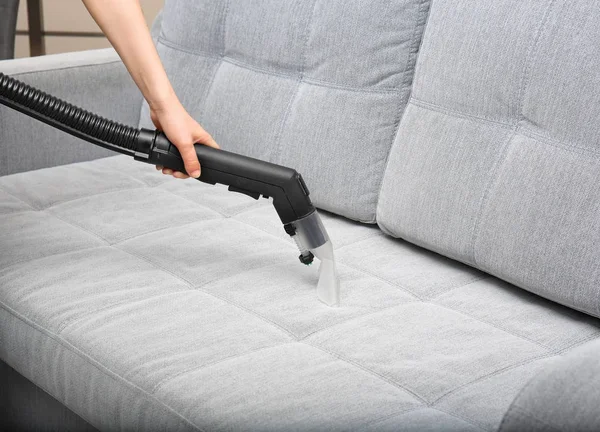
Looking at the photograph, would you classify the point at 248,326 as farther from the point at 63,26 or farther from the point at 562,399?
the point at 63,26

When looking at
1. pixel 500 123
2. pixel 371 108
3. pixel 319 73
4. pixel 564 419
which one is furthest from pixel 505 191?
pixel 564 419

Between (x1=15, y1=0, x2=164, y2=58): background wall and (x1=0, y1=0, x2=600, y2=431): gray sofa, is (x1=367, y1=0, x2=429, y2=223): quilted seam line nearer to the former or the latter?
(x1=0, y1=0, x2=600, y2=431): gray sofa

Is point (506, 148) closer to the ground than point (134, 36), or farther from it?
closer to the ground

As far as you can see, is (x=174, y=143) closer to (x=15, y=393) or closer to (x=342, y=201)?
(x=342, y=201)

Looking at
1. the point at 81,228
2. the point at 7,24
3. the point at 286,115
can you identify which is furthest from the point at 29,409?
the point at 7,24

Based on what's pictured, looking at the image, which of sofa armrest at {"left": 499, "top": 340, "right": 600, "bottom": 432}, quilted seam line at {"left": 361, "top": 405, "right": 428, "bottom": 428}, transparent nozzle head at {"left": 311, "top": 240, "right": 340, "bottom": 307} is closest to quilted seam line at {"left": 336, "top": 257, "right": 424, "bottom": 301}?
transparent nozzle head at {"left": 311, "top": 240, "right": 340, "bottom": 307}

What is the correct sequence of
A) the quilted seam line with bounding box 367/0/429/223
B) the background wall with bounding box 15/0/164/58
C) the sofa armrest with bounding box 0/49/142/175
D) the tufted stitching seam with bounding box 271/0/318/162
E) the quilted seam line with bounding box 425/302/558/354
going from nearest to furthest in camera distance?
the quilted seam line with bounding box 425/302/558/354
the quilted seam line with bounding box 367/0/429/223
the tufted stitching seam with bounding box 271/0/318/162
the sofa armrest with bounding box 0/49/142/175
the background wall with bounding box 15/0/164/58

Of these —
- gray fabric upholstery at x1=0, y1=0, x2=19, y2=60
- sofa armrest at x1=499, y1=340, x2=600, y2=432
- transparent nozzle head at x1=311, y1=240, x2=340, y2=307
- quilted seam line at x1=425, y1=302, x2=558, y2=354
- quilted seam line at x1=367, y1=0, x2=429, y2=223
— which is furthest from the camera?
gray fabric upholstery at x1=0, y1=0, x2=19, y2=60

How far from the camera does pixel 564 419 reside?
0.83 meters

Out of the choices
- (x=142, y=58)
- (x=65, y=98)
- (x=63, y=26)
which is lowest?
(x=63, y=26)

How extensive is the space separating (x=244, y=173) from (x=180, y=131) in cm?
14

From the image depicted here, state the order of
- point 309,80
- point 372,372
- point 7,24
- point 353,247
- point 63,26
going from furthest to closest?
point 63,26 → point 7,24 → point 309,80 → point 353,247 → point 372,372

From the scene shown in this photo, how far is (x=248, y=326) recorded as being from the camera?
135cm

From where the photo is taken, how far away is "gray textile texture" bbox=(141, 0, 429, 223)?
5.66 feet
